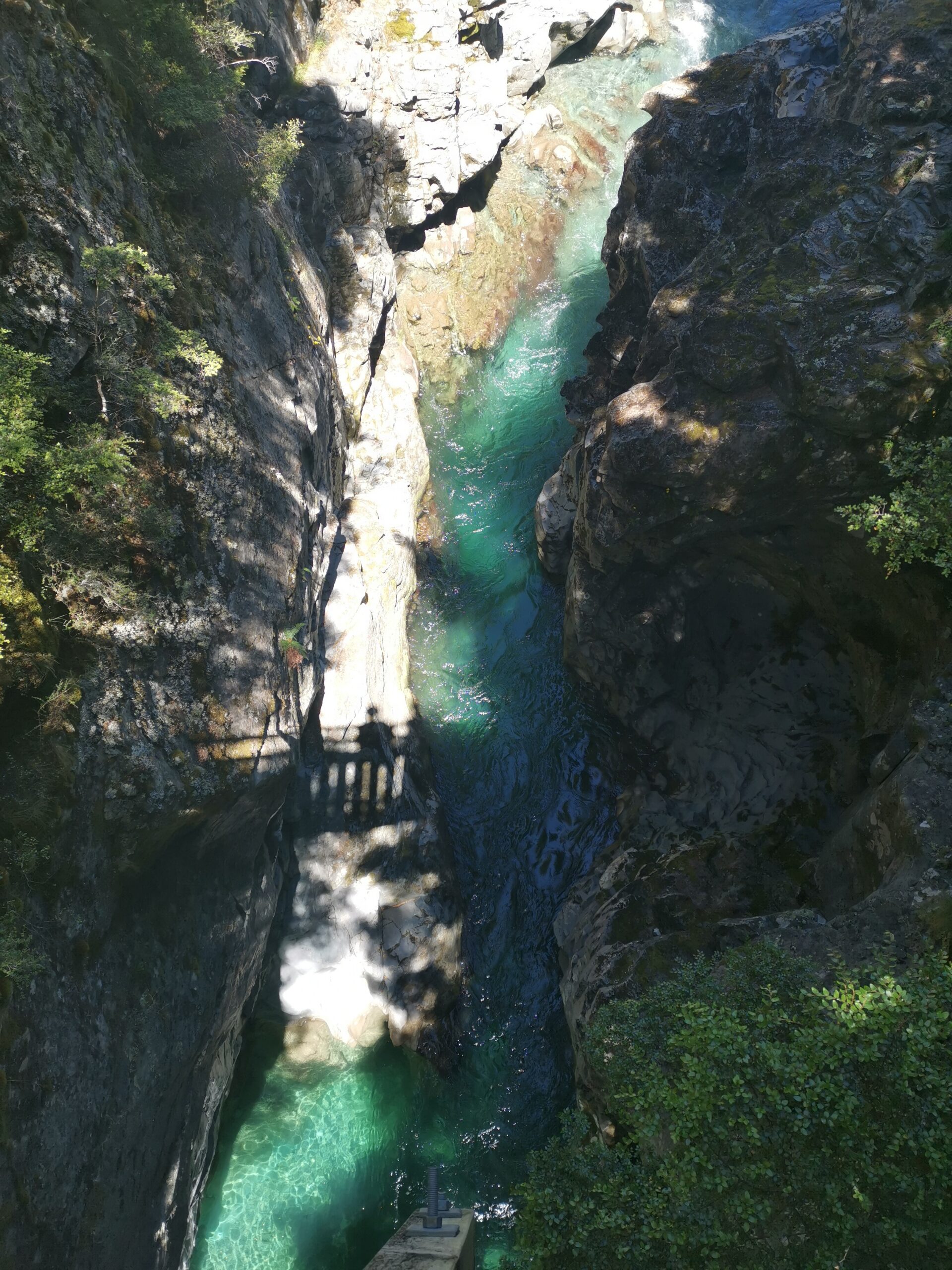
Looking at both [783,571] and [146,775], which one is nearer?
[146,775]

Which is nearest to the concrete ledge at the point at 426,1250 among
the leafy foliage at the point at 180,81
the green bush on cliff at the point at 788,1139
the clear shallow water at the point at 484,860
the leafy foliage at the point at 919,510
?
the clear shallow water at the point at 484,860

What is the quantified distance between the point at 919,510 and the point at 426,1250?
7.37 m

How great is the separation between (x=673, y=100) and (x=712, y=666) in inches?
393

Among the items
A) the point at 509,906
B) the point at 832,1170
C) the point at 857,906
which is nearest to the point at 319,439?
the point at 509,906

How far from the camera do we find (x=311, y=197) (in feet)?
41.1

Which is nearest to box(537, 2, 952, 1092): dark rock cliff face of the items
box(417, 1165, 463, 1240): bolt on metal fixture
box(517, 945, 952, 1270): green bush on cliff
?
box(517, 945, 952, 1270): green bush on cliff

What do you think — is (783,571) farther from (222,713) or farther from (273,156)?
(273,156)

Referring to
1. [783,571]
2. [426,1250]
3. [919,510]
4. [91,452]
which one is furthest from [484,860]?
[91,452]

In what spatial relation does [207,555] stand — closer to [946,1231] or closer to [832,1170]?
[832,1170]

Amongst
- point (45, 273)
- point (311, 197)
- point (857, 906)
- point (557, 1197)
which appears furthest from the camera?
point (311, 197)

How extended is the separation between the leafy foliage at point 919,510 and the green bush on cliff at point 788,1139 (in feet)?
10.8

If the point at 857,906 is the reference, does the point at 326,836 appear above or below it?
below

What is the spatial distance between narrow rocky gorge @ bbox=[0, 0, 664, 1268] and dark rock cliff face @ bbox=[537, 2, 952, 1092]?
297 cm

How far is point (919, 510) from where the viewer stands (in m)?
6.22
